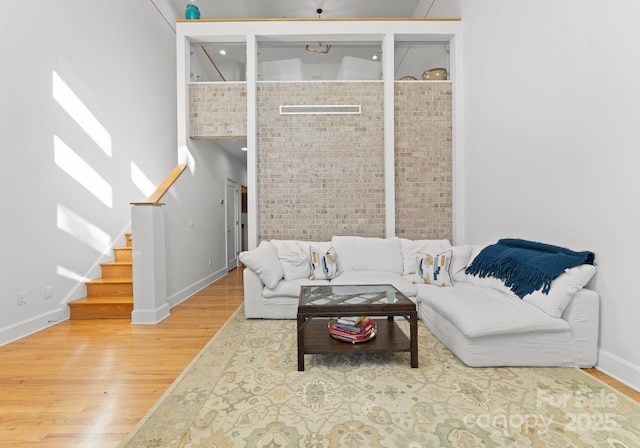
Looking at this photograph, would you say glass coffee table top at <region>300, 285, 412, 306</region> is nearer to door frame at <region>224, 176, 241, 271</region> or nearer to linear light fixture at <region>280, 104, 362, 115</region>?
linear light fixture at <region>280, 104, 362, 115</region>

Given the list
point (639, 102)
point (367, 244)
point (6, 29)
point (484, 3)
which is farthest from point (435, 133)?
point (6, 29)

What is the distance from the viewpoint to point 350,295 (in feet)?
8.27

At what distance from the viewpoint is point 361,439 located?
1.53 meters

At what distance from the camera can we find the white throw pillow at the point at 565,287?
222 cm

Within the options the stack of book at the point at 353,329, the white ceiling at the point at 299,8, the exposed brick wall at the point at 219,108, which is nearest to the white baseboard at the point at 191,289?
the exposed brick wall at the point at 219,108

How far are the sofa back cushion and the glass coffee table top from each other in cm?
107

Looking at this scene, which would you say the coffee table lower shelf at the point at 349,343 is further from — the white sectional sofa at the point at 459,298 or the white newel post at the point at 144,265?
the white newel post at the point at 144,265

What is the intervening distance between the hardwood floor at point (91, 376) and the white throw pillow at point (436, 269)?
1441 mm

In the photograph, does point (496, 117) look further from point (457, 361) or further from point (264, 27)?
point (264, 27)

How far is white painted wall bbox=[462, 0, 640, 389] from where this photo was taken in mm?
2055

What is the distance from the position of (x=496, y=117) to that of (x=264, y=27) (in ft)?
10.5

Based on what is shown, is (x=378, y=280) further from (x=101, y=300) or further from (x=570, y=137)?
(x=101, y=300)

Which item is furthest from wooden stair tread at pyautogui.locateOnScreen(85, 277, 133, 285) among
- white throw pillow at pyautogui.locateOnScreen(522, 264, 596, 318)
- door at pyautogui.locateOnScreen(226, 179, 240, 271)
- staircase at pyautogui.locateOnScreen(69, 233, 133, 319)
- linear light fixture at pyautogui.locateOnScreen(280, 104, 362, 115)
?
white throw pillow at pyautogui.locateOnScreen(522, 264, 596, 318)

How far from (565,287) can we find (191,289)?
4.27m
